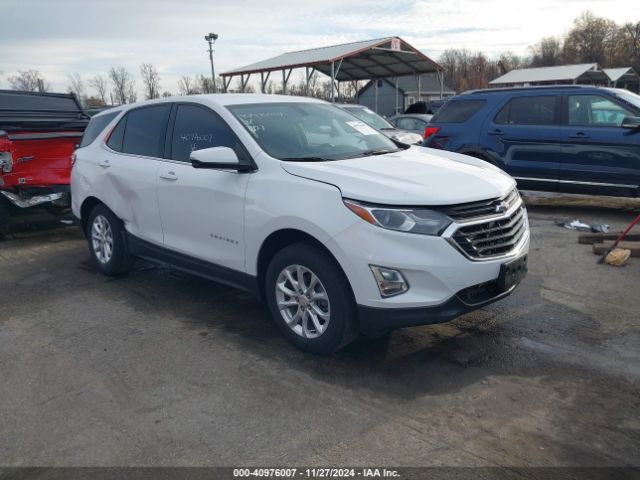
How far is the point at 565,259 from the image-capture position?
6012mm

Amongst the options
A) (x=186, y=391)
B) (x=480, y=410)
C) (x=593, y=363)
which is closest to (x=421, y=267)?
(x=480, y=410)

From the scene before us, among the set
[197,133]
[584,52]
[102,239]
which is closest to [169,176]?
[197,133]

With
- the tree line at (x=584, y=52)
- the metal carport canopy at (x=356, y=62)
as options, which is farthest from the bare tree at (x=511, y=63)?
the metal carport canopy at (x=356, y=62)

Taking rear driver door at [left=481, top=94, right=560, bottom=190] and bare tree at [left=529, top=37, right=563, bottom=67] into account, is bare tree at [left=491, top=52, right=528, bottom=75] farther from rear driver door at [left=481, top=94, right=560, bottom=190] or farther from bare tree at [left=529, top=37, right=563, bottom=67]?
rear driver door at [left=481, top=94, right=560, bottom=190]

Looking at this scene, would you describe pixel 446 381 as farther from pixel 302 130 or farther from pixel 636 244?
pixel 636 244

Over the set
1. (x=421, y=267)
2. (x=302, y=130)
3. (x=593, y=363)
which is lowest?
(x=593, y=363)

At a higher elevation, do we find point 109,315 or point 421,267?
point 421,267

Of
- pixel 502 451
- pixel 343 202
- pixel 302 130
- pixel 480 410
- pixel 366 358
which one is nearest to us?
pixel 502 451

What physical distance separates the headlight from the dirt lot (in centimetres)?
100

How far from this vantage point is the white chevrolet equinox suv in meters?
3.35

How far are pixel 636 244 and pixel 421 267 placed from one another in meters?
Result: 3.87

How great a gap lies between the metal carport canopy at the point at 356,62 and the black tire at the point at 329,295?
18955 millimetres

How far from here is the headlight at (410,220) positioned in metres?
3.33

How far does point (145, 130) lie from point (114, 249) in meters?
1.31
